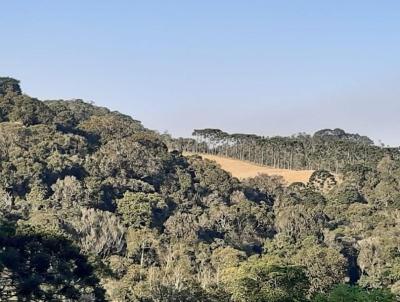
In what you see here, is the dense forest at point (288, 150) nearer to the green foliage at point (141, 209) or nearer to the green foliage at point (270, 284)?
the green foliage at point (141, 209)

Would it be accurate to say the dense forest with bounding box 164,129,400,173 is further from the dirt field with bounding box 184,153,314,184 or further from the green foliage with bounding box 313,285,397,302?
the green foliage with bounding box 313,285,397,302

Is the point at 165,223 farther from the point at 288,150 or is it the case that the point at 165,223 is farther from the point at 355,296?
the point at 288,150

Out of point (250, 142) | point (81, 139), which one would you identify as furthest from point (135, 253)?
point (250, 142)

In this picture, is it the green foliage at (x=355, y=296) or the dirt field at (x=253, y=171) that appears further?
the dirt field at (x=253, y=171)

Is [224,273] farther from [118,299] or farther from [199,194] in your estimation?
[199,194]

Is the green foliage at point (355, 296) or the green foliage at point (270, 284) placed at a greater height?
the green foliage at point (355, 296)

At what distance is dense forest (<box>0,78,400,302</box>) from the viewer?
37.8 m

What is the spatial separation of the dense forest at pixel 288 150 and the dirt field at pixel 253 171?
7.10 metres

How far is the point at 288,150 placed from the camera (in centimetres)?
14488

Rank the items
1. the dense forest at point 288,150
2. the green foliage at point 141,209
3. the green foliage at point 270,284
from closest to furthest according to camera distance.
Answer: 1. the green foliage at point 270,284
2. the green foliage at point 141,209
3. the dense forest at point 288,150

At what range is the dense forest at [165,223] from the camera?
37750 millimetres

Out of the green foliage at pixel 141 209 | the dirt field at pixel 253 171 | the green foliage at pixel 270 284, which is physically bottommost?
the green foliage at pixel 270 284

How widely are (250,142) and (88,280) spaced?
11502cm

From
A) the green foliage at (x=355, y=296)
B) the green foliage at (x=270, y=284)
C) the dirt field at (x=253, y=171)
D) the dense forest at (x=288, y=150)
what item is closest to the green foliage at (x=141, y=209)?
the green foliage at (x=270, y=284)
